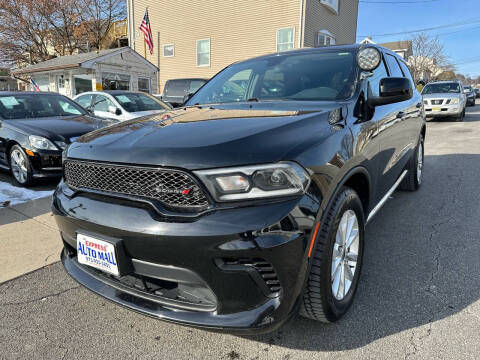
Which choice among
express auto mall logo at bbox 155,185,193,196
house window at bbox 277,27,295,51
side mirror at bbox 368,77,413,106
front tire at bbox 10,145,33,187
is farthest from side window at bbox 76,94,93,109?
house window at bbox 277,27,295,51

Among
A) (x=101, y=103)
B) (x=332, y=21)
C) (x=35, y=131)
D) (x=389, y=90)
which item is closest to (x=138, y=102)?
(x=101, y=103)

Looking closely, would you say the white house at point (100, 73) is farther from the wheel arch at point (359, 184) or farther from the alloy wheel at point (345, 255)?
the alloy wheel at point (345, 255)

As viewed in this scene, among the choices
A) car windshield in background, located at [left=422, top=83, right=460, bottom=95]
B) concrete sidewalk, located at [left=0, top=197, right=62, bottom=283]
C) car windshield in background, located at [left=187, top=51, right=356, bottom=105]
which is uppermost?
car windshield in background, located at [left=422, top=83, right=460, bottom=95]

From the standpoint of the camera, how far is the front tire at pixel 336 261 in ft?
5.99

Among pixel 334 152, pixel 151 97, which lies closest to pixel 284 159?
pixel 334 152

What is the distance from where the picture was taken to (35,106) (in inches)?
238

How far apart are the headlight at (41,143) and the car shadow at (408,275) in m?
4.20

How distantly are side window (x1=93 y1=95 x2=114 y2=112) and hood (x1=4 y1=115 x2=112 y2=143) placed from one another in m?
2.96

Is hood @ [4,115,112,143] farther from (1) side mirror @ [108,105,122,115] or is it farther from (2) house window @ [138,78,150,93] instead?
(2) house window @ [138,78,150,93]

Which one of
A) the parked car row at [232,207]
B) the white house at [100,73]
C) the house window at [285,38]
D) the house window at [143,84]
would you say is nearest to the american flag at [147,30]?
the white house at [100,73]

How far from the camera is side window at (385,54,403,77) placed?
3523 millimetres

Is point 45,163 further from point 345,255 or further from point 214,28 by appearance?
point 214,28

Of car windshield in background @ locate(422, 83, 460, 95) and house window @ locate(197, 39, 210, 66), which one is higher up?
house window @ locate(197, 39, 210, 66)

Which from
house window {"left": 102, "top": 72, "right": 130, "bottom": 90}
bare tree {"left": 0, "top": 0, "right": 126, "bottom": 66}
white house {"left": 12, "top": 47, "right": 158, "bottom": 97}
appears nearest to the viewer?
white house {"left": 12, "top": 47, "right": 158, "bottom": 97}
